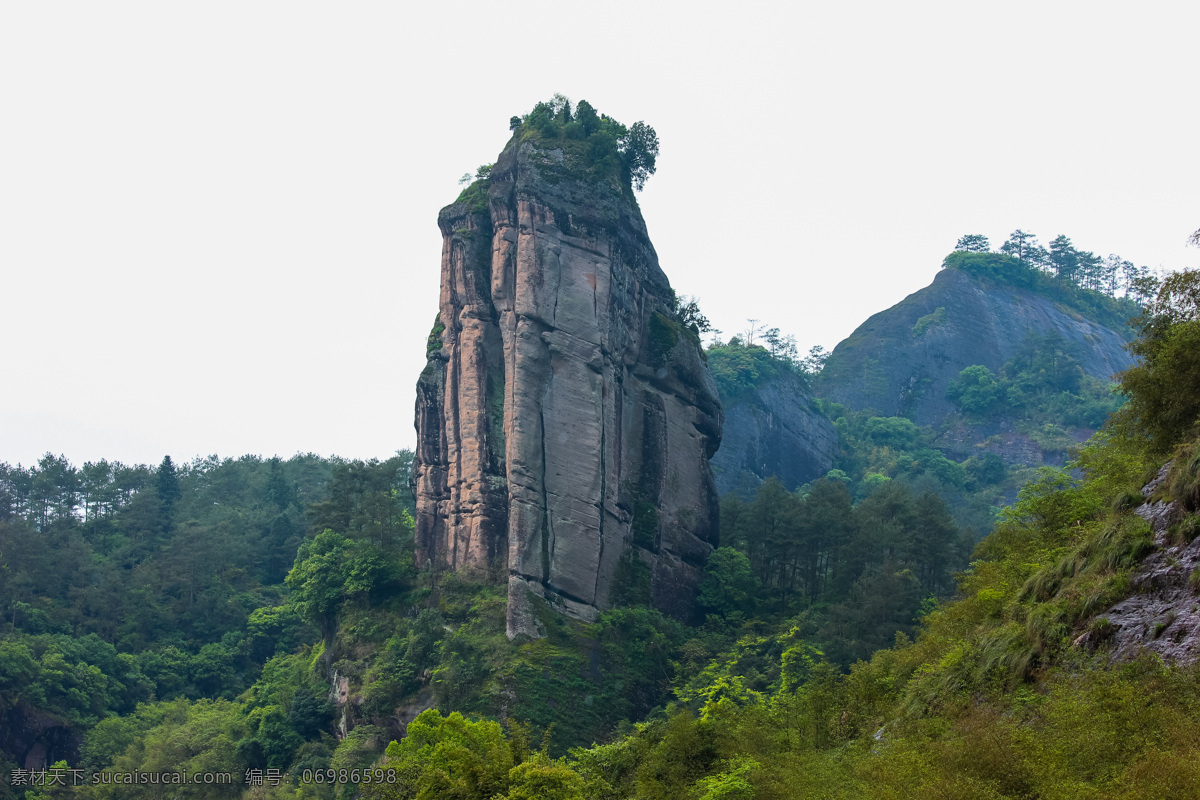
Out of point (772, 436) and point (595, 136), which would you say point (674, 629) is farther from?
point (772, 436)

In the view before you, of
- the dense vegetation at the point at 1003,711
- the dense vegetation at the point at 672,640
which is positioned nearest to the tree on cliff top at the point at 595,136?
the dense vegetation at the point at 672,640

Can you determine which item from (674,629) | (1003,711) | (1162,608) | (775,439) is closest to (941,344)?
(775,439)

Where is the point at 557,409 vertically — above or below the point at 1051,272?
below

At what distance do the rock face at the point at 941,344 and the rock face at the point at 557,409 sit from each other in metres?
49.6

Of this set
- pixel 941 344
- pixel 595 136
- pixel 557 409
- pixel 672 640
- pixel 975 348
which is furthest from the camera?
pixel 941 344

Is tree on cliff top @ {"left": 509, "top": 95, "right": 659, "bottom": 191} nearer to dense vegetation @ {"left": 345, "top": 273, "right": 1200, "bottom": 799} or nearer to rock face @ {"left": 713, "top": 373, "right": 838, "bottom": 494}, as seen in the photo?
dense vegetation @ {"left": 345, "top": 273, "right": 1200, "bottom": 799}

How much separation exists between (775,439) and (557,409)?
132 feet

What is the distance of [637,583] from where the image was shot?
43.5 metres

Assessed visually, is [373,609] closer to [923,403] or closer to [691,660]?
[691,660]

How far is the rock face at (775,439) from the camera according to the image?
3004 inches

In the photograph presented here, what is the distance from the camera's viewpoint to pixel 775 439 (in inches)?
3137

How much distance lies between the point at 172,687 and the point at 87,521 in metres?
18.6

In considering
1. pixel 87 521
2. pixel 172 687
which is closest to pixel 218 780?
pixel 172 687

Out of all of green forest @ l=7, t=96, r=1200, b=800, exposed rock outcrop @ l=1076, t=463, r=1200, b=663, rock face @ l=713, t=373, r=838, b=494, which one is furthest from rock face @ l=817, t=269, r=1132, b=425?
exposed rock outcrop @ l=1076, t=463, r=1200, b=663
